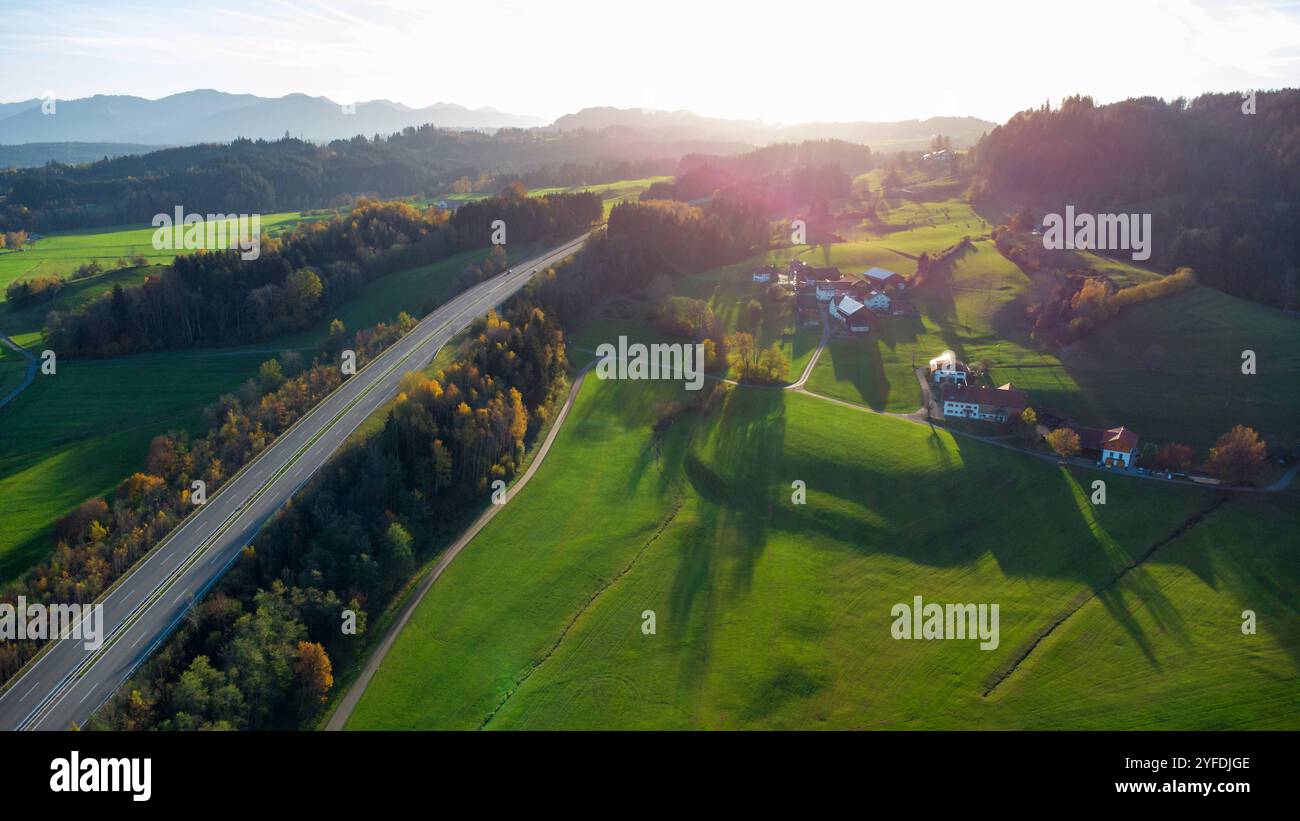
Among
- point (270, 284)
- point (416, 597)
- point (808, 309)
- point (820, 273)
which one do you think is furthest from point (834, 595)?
point (270, 284)

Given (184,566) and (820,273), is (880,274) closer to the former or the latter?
(820,273)

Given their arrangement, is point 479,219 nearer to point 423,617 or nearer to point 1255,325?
point 423,617

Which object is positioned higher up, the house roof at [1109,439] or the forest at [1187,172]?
the forest at [1187,172]

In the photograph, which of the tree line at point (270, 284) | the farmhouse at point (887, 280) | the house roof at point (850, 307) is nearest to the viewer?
the tree line at point (270, 284)

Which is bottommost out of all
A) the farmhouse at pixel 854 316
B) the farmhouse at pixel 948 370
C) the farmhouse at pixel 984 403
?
the farmhouse at pixel 984 403

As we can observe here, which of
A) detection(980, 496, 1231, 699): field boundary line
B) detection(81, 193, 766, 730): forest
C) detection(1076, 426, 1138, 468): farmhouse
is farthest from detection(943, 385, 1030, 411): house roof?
detection(81, 193, 766, 730): forest

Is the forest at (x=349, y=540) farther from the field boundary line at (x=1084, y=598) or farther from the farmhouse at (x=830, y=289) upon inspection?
the farmhouse at (x=830, y=289)

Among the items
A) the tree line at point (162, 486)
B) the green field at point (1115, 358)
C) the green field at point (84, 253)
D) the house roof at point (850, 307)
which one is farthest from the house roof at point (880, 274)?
the green field at point (84, 253)

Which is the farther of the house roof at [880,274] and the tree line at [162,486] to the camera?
the house roof at [880,274]

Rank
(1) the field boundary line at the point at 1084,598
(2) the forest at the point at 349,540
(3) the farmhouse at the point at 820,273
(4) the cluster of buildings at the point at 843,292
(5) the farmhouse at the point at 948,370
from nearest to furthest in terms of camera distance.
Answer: (2) the forest at the point at 349,540 → (1) the field boundary line at the point at 1084,598 → (5) the farmhouse at the point at 948,370 → (4) the cluster of buildings at the point at 843,292 → (3) the farmhouse at the point at 820,273
